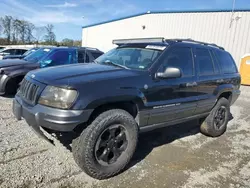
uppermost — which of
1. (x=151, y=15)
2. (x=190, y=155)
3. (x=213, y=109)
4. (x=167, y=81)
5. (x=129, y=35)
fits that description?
(x=151, y=15)

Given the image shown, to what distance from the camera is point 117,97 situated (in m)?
2.96

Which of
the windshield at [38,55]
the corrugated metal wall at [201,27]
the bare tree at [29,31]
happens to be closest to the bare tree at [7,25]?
the bare tree at [29,31]

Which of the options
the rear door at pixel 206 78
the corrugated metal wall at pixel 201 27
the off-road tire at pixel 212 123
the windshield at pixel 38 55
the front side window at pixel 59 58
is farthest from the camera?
the corrugated metal wall at pixel 201 27

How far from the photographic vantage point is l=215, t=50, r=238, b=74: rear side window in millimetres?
5024

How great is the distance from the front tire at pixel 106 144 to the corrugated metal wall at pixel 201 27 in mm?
14620

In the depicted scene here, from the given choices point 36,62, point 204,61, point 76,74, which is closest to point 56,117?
point 76,74

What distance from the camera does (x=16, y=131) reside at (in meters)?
4.34

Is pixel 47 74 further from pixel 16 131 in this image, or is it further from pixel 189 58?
pixel 189 58

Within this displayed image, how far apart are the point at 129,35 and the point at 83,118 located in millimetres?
21733

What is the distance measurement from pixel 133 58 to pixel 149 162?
174 centimetres

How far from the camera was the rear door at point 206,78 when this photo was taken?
4336mm

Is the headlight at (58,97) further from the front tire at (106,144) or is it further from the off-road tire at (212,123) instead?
the off-road tire at (212,123)

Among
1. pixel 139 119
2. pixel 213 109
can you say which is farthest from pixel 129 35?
pixel 139 119

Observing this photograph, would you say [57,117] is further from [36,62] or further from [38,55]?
[38,55]
